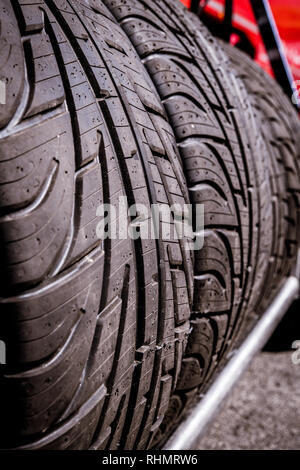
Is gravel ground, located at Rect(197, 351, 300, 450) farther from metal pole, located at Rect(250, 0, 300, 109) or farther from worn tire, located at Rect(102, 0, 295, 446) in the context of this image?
metal pole, located at Rect(250, 0, 300, 109)

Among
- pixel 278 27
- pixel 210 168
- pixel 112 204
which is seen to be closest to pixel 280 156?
pixel 210 168

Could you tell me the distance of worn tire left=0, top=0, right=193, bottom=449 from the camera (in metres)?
0.49

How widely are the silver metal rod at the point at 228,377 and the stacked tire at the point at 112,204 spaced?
0.11 ft

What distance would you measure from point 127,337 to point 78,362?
3.4 inches

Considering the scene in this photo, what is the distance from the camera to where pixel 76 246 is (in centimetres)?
53

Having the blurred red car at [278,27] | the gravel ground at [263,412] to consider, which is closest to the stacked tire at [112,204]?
the gravel ground at [263,412]

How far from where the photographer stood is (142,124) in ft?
2.19

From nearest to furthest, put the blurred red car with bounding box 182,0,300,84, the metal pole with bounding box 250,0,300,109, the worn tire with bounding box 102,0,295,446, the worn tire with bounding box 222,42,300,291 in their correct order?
the worn tire with bounding box 102,0,295,446, the worn tire with bounding box 222,42,300,291, the metal pole with bounding box 250,0,300,109, the blurred red car with bounding box 182,0,300,84

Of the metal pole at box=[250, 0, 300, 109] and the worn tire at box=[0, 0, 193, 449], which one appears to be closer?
the worn tire at box=[0, 0, 193, 449]

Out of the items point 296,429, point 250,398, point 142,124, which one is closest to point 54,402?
point 142,124

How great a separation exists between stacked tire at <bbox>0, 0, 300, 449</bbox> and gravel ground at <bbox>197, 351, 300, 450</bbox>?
0.42 metres

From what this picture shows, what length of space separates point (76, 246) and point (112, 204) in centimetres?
8

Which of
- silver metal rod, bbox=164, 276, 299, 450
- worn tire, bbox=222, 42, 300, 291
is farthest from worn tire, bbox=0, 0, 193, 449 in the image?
worn tire, bbox=222, 42, 300, 291

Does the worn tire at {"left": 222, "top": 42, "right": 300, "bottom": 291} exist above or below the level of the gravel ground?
above
